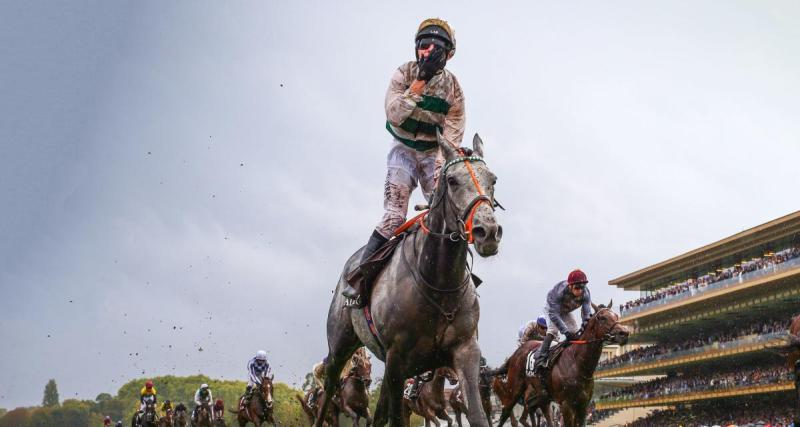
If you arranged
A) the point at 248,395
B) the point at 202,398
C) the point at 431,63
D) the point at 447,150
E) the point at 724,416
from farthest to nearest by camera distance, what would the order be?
the point at 724,416 → the point at 202,398 → the point at 248,395 → the point at 431,63 → the point at 447,150

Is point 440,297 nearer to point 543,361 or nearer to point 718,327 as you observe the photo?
point 543,361

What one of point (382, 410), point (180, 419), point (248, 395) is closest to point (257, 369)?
point (248, 395)

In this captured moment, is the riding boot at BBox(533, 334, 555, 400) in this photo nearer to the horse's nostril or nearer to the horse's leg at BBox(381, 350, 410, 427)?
the horse's leg at BBox(381, 350, 410, 427)

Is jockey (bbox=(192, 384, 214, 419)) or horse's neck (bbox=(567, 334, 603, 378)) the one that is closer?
horse's neck (bbox=(567, 334, 603, 378))

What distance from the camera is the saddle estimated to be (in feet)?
25.9

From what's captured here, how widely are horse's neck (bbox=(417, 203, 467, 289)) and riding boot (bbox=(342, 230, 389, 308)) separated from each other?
39.4 inches

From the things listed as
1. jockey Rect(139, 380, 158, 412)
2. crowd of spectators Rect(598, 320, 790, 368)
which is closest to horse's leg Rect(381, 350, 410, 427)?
jockey Rect(139, 380, 158, 412)

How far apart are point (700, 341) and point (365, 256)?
47.6m

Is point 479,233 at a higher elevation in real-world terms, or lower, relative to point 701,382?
higher

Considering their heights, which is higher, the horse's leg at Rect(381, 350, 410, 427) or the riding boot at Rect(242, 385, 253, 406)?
the riding boot at Rect(242, 385, 253, 406)

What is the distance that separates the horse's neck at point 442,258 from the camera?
22.9ft

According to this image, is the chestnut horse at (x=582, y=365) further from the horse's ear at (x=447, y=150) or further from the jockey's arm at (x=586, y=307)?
the horse's ear at (x=447, y=150)

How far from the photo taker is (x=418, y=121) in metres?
8.02

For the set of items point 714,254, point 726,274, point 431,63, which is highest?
point 714,254
